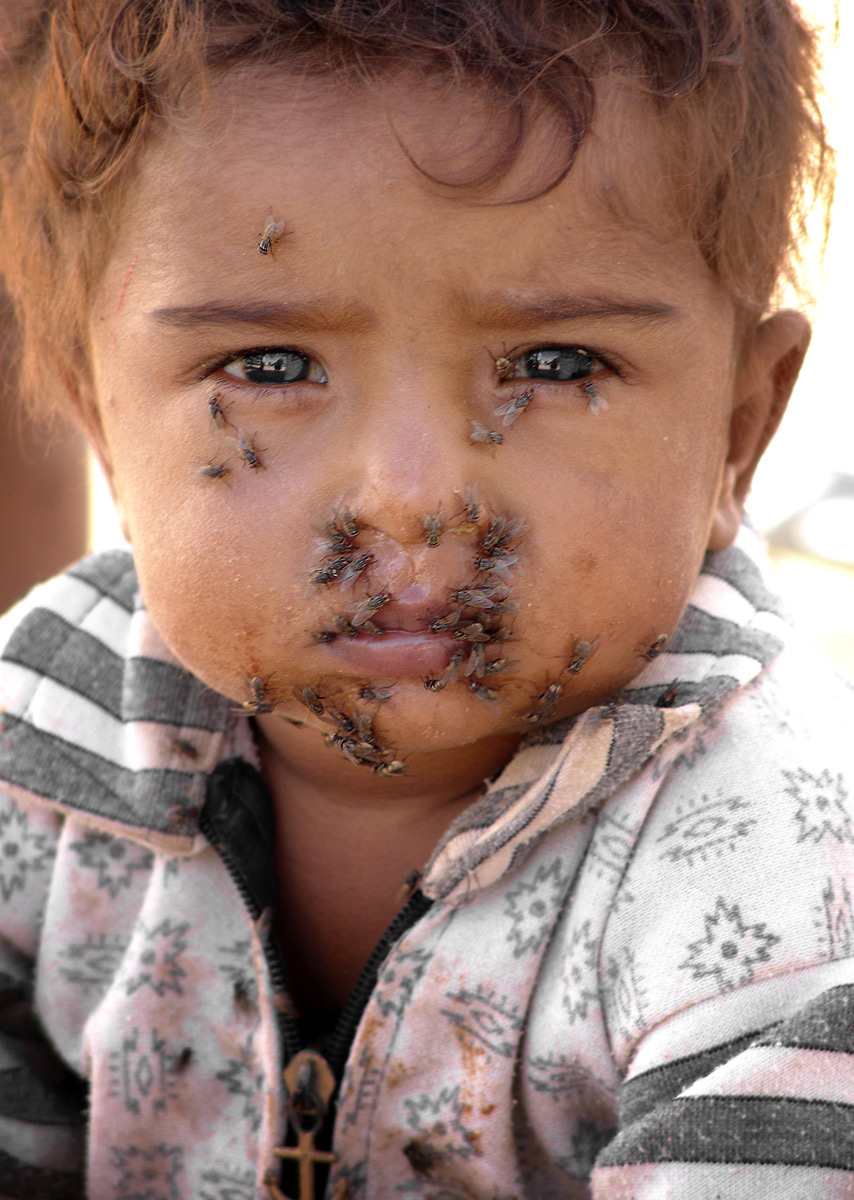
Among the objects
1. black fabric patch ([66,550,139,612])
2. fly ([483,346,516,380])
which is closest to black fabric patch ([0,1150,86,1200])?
black fabric patch ([66,550,139,612])

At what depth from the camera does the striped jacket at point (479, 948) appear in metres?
1.42

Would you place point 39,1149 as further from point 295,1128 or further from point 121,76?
point 121,76

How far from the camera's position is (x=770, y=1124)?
1.32 metres

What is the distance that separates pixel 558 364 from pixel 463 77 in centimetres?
34

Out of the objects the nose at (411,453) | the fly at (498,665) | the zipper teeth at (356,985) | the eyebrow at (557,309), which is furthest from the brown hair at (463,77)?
the zipper teeth at (356,985)

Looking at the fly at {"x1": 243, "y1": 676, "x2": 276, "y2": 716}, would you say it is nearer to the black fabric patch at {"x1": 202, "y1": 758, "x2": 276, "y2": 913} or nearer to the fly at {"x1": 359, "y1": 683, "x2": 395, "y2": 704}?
the fly at {"x1": 359, "y1": 683, "x2": 395, "y2": 704}

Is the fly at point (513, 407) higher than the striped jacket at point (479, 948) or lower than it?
higher

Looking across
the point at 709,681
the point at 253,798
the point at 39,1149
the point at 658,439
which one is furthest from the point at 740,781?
the point at 39,1149

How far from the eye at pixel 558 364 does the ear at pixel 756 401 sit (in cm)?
35

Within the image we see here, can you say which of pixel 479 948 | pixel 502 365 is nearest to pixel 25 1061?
pixel 479 948

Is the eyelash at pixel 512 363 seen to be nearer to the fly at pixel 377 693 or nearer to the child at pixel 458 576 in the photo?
the child at pixel 458 576

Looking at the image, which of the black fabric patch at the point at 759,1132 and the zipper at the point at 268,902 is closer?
the black fabric patch at the point at 759,1132

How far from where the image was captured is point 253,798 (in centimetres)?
197

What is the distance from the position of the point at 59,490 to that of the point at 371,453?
1622mm
